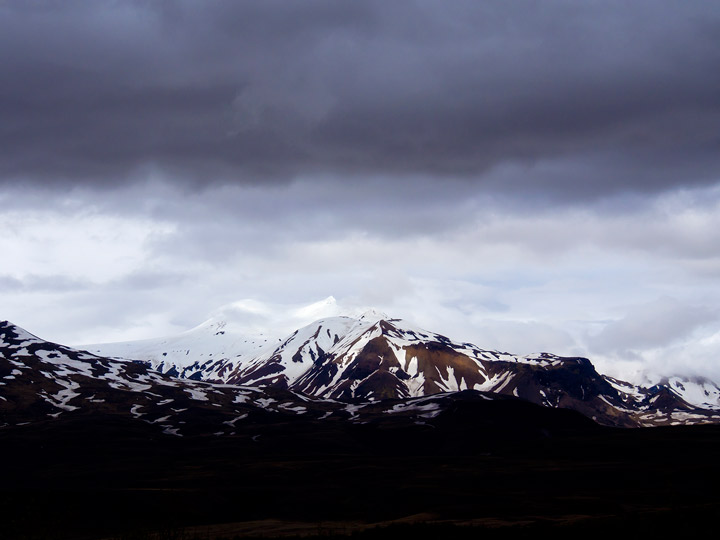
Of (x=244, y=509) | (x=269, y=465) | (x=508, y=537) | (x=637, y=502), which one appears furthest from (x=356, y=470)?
(x=508, y=537)

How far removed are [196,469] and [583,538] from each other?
136983mm

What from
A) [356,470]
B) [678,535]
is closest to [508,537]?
[678,535]

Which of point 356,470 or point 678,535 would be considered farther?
point 356,470

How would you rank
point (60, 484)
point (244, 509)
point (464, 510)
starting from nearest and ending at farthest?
1. point (464, 510)
2. point (244, 509)
3. point (60, 484)

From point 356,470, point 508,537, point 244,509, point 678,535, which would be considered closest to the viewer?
point 678,535

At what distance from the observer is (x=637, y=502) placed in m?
128

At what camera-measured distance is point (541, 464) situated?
18088 cm

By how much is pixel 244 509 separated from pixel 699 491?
76.7 metres

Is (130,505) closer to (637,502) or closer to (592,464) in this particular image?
(637,502)

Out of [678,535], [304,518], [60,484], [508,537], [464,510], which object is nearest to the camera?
[678,535]

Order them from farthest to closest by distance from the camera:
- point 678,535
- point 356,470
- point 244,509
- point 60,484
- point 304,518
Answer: point 60,484, point 356,470, point 244,509, point 304,518, point 678,535

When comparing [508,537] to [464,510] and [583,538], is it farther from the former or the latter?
[464,510]

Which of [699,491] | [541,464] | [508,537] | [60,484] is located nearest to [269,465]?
[60,484]

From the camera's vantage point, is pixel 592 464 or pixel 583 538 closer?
pixel 583 538
